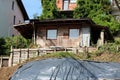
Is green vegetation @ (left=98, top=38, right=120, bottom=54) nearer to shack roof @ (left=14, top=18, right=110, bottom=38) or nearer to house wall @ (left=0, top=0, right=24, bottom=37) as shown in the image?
shack roof @ (left=14, top=18, right=110, bottom=38)

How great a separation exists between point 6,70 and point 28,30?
10346mm

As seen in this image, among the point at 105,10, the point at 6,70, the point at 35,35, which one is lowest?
the point at 6,70

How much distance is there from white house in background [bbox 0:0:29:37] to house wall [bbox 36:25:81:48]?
1221cm

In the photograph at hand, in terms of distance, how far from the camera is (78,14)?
4666cm

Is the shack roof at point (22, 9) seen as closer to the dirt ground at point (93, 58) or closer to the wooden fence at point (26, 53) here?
the wooden fence at point (26, 53)

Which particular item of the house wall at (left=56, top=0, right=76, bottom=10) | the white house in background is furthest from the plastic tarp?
the white house in background

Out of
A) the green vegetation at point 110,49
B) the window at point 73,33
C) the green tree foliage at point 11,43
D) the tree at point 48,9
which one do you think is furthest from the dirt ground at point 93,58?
the tree at point 48,9

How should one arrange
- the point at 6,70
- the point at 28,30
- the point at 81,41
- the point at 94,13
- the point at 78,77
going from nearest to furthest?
the point at 78,77
the point at 6,70
the point at 81,41
the point at 28,30
the point at 94,13

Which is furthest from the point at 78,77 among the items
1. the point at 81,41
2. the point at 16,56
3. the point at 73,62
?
the point at 81,41

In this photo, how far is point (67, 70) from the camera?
52.7 feet

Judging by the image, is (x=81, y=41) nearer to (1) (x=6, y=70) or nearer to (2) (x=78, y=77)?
(1) (x=6, y=70)

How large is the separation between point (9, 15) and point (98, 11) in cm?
1173

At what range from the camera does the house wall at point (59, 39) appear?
36231mm

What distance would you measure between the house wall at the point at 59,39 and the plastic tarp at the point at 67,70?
19.2m
